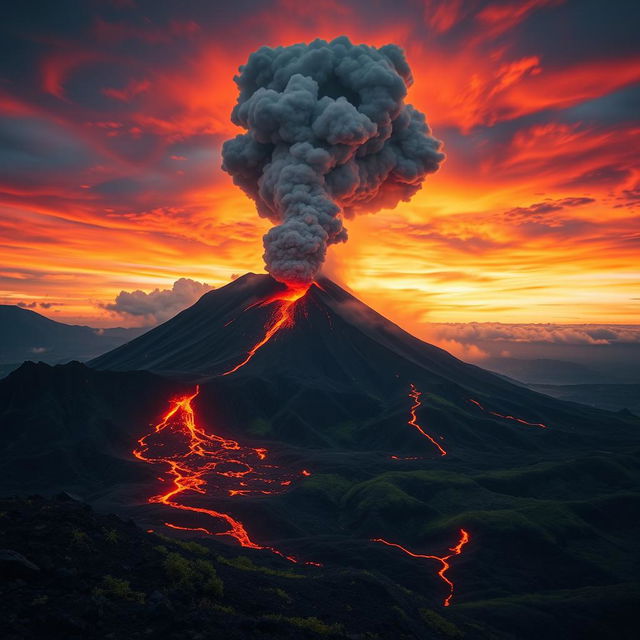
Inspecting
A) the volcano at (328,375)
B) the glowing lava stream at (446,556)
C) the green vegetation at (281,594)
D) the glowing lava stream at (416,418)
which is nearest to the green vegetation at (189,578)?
the green vegetation at (281,594)

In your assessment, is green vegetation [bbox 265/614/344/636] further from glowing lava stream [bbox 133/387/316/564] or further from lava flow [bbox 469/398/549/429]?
lava flow [bbox 469/398/549/429]

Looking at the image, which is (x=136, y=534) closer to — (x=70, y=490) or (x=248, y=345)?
(x=70, y=490)

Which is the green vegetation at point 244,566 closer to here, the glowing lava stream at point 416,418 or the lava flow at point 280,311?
the glowing lava stream at point 416,418

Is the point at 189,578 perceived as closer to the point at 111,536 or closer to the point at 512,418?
the point at 111,536

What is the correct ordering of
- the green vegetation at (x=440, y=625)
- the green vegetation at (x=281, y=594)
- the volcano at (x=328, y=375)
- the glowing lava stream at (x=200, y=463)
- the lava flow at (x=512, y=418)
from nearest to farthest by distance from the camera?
the green vegetation at (x=281, y=594) < the green vegetation at (x=440, y=625) < the glowing lava stream at (x=200, y=463) < the volcano at (x=328, y=375) < the lava flow at (x=512, y=418)

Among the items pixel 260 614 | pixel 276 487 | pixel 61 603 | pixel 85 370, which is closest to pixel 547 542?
pixel 276 487

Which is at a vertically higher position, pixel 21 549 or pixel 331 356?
pixel 331 356
